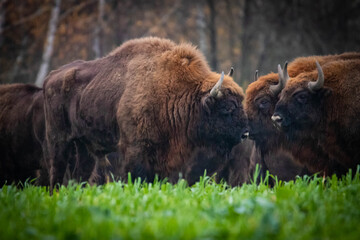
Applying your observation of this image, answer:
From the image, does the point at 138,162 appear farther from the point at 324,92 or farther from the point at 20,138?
the point at 20,138

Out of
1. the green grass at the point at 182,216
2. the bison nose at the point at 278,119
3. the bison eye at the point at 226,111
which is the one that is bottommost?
the green grass at the point at 182,216

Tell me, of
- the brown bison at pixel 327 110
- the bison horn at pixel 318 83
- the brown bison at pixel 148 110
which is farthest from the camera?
the brown bison at pixel 148 110

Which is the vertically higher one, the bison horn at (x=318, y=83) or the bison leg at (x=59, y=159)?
the bison horn at (x=318, y=83)

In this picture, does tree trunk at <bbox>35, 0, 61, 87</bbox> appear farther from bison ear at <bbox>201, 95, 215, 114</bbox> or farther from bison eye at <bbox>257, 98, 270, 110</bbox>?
bison ear at <bbox>201, 95, 215, 114</bbox>

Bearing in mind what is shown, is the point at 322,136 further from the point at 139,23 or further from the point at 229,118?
the point at 139,23

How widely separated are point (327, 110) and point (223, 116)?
145 centimetres

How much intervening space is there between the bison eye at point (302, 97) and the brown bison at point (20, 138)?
14.5ft

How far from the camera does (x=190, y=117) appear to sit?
6.64m

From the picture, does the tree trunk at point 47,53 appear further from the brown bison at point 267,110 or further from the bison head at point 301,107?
the bison head at point 301,107

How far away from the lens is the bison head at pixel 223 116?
6.51 metres

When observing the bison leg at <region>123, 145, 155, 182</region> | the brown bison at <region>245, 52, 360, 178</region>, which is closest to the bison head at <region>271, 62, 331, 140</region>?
the brown bison at <region>245, 52, 360, 178</region>

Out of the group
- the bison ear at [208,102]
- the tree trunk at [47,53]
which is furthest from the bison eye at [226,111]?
the tree trunk at [47,53]

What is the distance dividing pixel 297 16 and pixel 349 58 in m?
13.2

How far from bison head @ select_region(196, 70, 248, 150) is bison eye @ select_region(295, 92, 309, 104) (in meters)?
0.80
